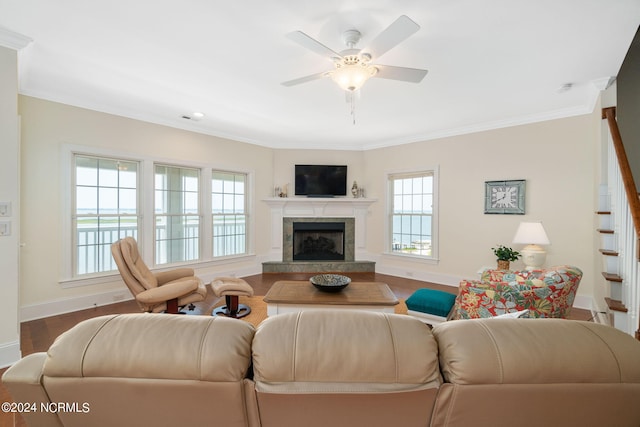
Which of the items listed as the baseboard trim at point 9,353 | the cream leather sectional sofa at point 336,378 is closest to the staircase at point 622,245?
the cream leather sectional sofa at point 336,378

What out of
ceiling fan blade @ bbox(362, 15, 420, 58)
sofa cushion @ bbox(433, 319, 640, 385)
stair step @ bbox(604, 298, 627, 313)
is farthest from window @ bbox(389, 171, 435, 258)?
sofa cushion @ bbox(433, 319, 640, 385)

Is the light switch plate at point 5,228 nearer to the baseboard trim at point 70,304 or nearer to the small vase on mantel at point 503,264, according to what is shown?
the baseboard trim at point 70,304

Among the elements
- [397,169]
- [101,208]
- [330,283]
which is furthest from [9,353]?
[397,169]

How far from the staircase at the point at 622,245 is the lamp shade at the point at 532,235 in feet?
2.80

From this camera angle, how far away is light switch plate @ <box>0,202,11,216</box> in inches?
89.3

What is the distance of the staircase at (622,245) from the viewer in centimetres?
181

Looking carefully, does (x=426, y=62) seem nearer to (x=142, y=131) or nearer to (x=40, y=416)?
(x=40, y=416)

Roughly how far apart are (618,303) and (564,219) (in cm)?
226

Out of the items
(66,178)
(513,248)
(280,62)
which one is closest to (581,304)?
(513,248)

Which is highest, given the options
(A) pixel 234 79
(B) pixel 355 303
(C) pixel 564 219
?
(A) pixel 234 79

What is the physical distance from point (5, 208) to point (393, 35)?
3313 mm

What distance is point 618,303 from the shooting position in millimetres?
2049

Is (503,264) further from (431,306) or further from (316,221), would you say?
(316,221)

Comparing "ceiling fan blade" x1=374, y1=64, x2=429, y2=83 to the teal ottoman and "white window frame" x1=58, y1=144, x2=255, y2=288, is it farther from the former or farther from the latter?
"white window frame" x1=58, y1=144, x2=255, y2=288
